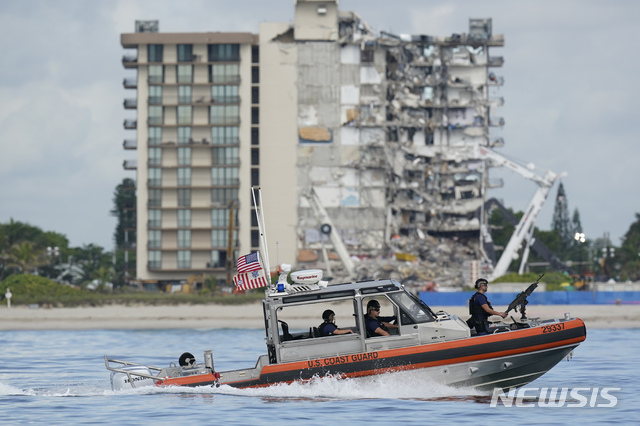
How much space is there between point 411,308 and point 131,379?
6949 millimetres

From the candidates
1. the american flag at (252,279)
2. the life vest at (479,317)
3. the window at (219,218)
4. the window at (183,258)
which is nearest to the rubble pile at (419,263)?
the window at (219,218)

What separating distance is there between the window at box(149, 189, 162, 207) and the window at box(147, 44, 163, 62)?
1351 centimetres

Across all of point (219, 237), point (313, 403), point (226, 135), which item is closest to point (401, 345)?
point (313, 403)

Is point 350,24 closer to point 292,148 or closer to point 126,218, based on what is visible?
point 292,148

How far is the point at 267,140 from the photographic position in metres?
107

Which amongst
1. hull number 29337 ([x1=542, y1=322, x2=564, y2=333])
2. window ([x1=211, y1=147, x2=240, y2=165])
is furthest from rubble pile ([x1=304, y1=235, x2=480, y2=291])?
hull number 29337 ([x1=542, y1=322, x2=564, y2=333])

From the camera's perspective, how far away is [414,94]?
112m

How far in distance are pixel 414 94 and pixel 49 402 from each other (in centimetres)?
9091

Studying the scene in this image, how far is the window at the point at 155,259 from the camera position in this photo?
105 metres

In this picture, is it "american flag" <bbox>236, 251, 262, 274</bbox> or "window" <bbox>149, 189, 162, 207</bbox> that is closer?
"american flag" <bbox>236, 251, 262, 274</bbox>

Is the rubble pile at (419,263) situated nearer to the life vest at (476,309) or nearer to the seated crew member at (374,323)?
the life vest at (476,309)

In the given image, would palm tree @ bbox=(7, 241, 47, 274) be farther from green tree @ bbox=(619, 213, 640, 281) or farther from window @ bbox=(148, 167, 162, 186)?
green tree @ bbox=(619, 213, 640, 281)

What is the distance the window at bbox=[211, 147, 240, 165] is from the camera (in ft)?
347

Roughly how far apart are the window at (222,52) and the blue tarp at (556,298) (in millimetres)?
44952
